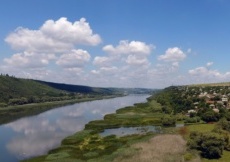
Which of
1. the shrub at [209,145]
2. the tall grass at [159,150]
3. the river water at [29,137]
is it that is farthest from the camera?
the river water at [29,137]

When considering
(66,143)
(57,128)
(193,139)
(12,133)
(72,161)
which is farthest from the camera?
(57,128)

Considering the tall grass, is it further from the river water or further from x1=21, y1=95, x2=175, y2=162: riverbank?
the river water

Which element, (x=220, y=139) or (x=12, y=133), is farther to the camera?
(x=12, y=133)

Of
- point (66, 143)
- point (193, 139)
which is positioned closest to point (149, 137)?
point (193, 139)

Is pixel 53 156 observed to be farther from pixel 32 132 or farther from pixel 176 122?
pixel 176 122

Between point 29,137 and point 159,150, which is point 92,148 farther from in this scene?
point 29,137

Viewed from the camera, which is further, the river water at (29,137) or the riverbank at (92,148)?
the river water at (29,137)

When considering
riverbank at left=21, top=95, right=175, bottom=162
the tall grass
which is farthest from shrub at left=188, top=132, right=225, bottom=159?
riverbank at left=21, top=95, right=175, bottom=162

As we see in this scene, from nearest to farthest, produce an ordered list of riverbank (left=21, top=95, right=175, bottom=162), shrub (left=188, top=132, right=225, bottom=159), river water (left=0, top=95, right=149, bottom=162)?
shrub (left=188, top=132, right=225, bottom=159), riverbank (left=21, top=95, right=175, bottom=162), river water (left=0, top=95, right=149, bottom=162)

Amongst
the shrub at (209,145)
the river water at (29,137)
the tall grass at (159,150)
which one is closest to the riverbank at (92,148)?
the tall grass at (159,150)

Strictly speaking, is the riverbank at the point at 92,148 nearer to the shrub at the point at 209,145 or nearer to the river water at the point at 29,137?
the river water at the point at 29,137

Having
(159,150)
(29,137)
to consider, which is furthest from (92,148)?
(29,137)
